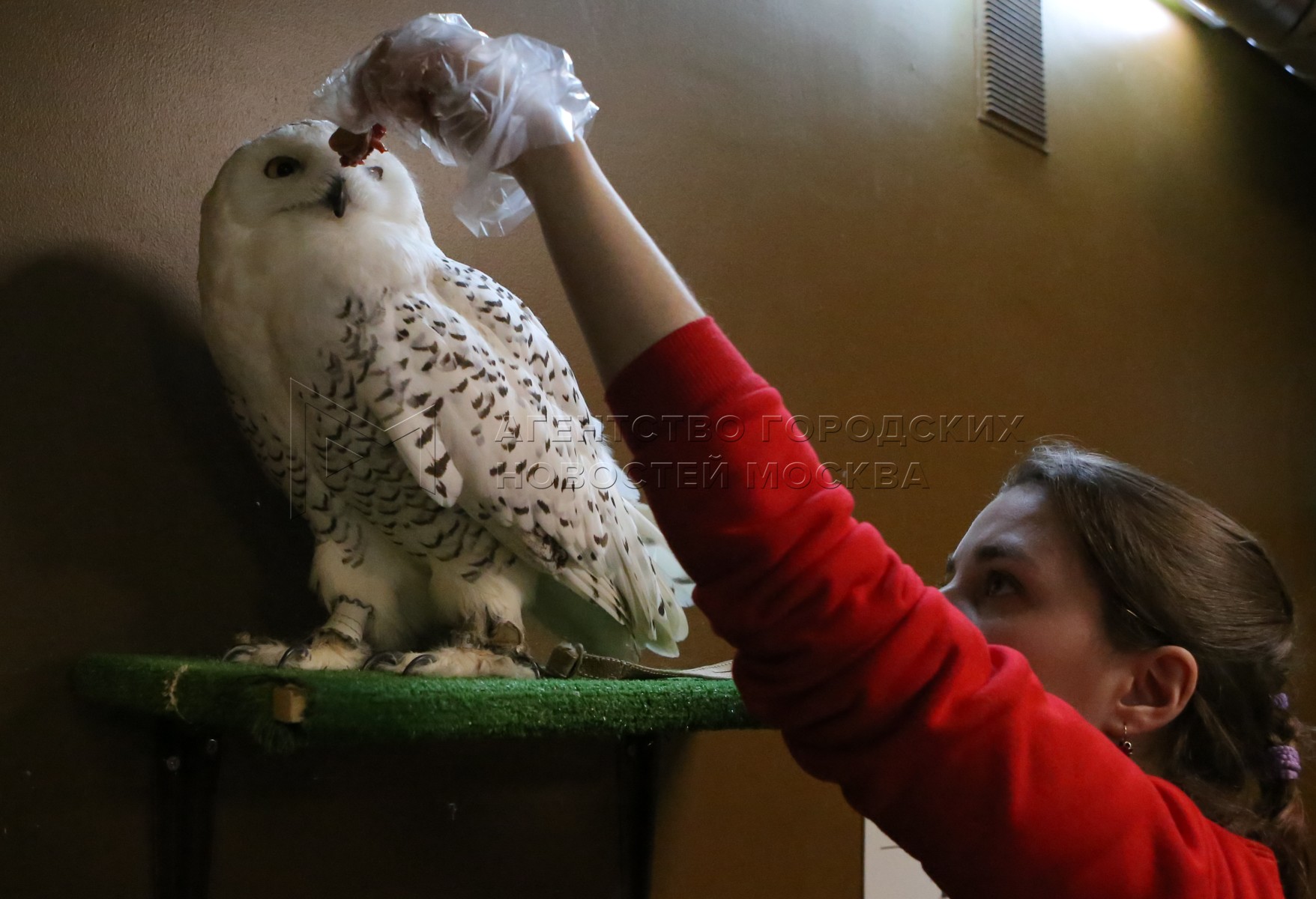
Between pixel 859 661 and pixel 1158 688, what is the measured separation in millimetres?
456

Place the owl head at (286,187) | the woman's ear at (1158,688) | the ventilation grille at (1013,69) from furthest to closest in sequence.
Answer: the ventilation grille at (1013,69)
the owl head at (286,187)
the woman's ear at (1158,688)

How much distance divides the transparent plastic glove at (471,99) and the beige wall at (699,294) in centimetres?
44

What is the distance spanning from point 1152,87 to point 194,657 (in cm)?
244

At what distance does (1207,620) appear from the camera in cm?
81

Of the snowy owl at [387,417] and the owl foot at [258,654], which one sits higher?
the snowy owl at [387,417]

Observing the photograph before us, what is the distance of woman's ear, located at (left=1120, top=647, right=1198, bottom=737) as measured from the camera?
78 centimetres

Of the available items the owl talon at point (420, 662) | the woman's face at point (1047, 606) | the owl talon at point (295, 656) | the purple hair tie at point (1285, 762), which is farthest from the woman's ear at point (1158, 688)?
the owl talon at point (295, 656)

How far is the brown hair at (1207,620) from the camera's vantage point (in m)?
0.79

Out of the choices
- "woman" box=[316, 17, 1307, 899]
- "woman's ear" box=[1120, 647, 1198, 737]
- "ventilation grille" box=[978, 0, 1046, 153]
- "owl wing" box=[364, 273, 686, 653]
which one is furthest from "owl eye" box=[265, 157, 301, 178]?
"ventilation grille" box=[978, 0, 1046, 153]

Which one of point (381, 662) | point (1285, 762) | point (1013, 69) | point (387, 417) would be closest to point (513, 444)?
point (387, 417)

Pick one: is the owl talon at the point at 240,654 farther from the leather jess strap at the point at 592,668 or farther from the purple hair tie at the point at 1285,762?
the purple hair tie at the point at 1285,762

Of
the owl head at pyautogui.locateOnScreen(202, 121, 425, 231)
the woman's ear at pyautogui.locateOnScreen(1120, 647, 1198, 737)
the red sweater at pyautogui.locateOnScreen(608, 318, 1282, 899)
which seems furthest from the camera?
the owl head at pyautogui.locateOnScreen(202, 121, 425, 231)

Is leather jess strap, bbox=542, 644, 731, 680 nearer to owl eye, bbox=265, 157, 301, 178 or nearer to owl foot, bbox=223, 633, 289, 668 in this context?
owl foot, bbox=223, 633, 289, 668

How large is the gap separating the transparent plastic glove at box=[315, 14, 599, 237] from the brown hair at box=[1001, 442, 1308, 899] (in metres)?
0.54
